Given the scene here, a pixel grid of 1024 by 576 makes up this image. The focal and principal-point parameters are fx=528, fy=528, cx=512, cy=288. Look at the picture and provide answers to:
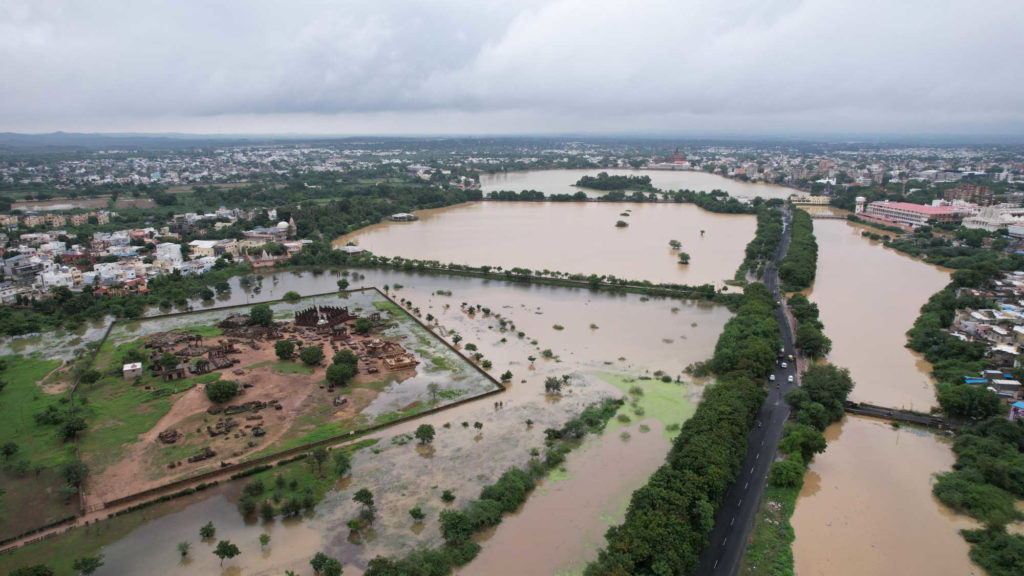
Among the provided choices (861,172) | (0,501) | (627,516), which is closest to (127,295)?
(0,501)

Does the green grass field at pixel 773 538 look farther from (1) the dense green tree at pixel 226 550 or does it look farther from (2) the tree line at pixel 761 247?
(2) the tree line at pixel 761 247

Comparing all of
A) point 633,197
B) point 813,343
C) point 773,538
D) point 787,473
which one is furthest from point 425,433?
point 633,197

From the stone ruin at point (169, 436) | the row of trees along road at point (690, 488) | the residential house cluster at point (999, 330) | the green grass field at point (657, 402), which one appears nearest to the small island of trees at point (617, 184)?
the residential house cluster at point (999, 330)

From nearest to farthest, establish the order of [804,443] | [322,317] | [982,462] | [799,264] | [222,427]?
[982,462] → [804,443] → [222,427] → [322,317] → [799,264]

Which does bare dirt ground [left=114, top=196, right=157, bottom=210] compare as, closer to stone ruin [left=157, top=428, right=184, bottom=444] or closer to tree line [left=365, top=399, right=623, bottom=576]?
stone ruin [left=157, top=428, right=184, bottom=444]

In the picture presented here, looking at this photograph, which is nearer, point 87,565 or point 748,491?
point 87,565

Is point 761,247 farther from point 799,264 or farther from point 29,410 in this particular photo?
point 29,410

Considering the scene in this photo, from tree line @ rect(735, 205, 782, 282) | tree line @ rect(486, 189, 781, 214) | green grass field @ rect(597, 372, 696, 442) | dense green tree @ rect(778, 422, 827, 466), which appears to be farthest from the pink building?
dense green tree @ rect(778, 422, 827, 466)
